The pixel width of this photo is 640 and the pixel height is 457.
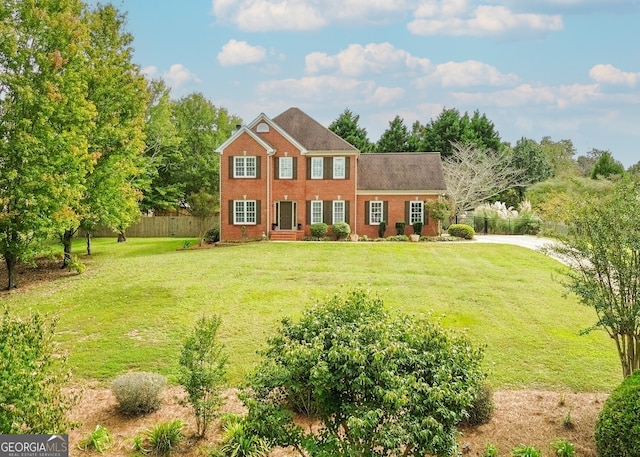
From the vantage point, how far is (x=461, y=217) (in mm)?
36219

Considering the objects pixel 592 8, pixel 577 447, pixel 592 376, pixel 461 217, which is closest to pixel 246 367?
pixel 577 447

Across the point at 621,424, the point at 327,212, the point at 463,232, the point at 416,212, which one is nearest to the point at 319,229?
the point at 327,212

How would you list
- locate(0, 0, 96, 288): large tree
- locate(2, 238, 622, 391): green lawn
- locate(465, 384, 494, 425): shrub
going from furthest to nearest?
locate(0, 0, 96, 288): large tree < locate(2, 238, 622, 391): green lawn < locate(465, 384, 494, 425): shrub

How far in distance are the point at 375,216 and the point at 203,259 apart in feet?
39.2

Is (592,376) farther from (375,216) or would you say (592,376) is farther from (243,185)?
(243,185)

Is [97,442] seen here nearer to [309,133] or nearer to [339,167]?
[339,167]

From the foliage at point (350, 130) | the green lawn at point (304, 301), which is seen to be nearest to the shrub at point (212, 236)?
the green lawn at point (304, 301)

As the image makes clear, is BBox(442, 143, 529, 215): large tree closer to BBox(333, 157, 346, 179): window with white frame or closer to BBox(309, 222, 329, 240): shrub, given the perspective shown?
BBox(333, 157, 346, 179): window with white frame

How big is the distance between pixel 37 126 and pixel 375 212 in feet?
60.4

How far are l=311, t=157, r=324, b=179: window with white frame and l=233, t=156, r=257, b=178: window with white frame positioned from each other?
139 inches

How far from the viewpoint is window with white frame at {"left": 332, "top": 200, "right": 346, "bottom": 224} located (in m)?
27.9

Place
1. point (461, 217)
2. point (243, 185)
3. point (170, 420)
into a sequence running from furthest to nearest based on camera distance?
point (461, 217) → point (243, 185) → point (170, 420)

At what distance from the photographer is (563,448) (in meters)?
5.98

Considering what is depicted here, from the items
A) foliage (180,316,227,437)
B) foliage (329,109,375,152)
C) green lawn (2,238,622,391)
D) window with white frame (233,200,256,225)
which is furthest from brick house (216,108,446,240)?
foliage (180,316,227,437)
